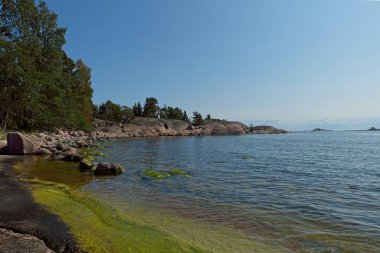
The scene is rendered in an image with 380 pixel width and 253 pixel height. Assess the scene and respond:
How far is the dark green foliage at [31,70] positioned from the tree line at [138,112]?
64140 mm

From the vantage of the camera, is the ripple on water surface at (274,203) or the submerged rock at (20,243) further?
the ripple on water surface at (274,203)

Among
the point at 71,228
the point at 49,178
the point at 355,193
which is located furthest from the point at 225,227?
the point at 49,178

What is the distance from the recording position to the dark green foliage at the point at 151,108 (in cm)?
12810

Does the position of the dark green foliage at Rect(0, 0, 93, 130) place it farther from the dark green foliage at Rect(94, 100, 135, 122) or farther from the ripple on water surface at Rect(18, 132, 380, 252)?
the dark green foliage at Rect(94, 100, 135, 122)

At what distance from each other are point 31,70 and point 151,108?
294 feet

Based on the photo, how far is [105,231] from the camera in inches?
306

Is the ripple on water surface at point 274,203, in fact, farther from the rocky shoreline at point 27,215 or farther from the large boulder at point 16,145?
the large boulder at point 16,145

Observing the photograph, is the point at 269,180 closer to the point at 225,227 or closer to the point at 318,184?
the point at 318,184

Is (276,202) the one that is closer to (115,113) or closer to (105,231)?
(105,231)

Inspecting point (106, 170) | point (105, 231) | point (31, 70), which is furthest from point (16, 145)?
point (105, 231)

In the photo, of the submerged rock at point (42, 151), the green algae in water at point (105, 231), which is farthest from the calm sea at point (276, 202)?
the submerged rock at point (42, 151)

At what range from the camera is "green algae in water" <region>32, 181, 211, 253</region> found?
6.89 metres

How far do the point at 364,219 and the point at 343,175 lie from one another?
1097 centimetres

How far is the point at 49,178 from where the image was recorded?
1608cm
